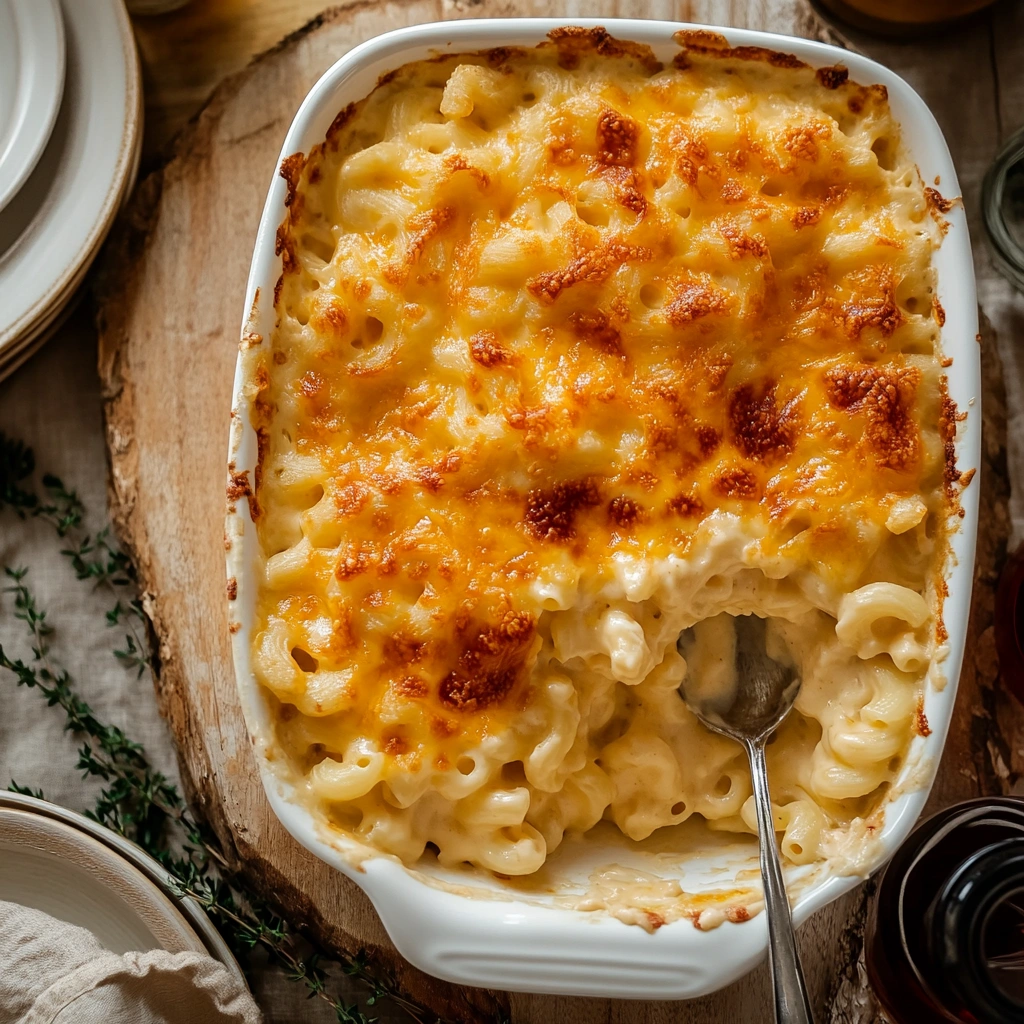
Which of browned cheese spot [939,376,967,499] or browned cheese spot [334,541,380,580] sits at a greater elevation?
browned cheese spot [334,541,380,580]

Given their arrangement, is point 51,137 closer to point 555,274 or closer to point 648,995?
point 555,274

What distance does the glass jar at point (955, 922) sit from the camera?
1645 mm

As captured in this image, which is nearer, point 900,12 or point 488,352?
point 488,352

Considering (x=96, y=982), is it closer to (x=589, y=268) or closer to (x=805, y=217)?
(x=589, y=268)

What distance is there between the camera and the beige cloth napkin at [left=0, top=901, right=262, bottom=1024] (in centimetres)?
196

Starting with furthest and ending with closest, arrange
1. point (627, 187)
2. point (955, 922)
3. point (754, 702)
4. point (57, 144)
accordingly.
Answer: point (57, 144) < point (754, 702) < point (627, 187) < point (955, 922)

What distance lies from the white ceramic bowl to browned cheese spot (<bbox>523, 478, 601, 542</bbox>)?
497 millimetres

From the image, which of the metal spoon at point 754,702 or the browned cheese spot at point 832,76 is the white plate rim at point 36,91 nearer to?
the browned cheese spot at point 832,76

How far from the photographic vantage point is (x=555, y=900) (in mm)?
1939

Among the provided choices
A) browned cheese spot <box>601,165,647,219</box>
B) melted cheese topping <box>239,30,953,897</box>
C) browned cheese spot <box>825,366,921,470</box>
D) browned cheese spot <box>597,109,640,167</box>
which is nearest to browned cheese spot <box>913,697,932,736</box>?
melted cheese topping <box>239,30,953,897</box>

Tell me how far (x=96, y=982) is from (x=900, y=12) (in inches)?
97.6

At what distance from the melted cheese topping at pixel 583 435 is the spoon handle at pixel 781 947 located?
108 millimetres

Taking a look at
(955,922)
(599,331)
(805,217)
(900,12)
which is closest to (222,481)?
(599,331)

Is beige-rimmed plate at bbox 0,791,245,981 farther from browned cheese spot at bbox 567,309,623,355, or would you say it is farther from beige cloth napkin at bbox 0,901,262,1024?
browned cheese spot at bbox 567,309,623,355
